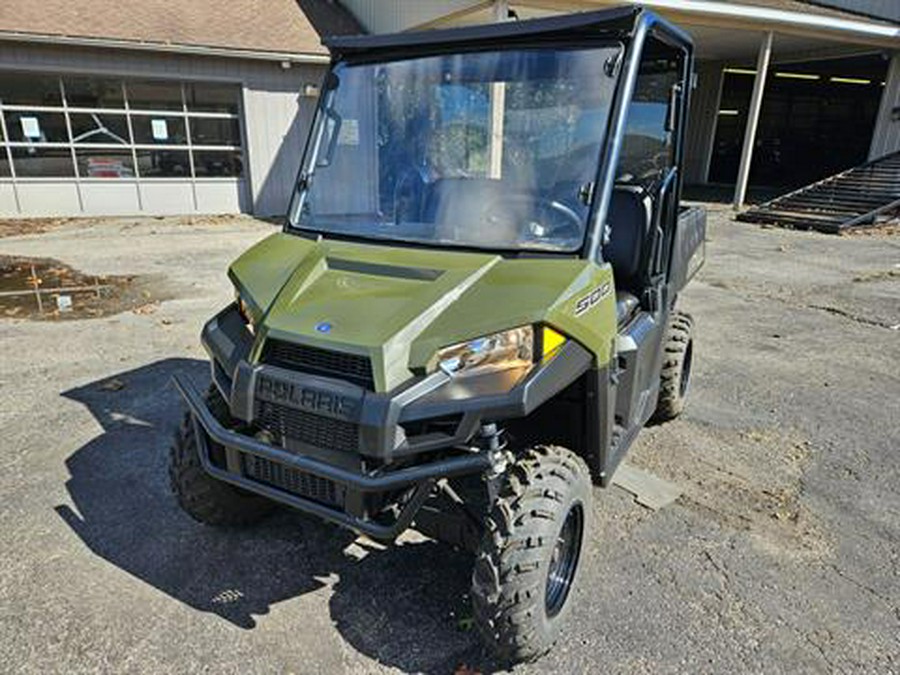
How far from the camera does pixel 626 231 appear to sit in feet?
9.10

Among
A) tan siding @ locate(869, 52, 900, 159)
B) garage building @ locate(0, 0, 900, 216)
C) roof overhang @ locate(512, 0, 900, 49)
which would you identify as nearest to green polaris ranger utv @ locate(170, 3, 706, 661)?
garage building @ locate(0, 0, 900, 216)

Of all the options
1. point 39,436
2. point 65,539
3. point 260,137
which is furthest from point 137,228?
point 65,539

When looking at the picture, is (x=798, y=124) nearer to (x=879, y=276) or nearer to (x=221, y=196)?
(x=879, y=276)

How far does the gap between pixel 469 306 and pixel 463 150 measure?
3.43 ft

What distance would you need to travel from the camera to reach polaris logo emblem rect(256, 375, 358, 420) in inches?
80.9

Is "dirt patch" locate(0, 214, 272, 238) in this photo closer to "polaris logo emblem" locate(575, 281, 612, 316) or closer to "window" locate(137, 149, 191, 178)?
"window" locate(137, 149, 191, 178)

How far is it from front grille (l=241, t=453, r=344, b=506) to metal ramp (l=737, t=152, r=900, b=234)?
13249 mm

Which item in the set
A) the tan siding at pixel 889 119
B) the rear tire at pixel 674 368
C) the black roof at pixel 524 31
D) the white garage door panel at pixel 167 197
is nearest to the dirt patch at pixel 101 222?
the white garage door panel at pixel 167 197

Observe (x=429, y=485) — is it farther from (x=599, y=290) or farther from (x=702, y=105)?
(x=702, y=105)

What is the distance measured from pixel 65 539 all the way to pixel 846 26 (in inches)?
658

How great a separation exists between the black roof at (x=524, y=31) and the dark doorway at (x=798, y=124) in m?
20.6

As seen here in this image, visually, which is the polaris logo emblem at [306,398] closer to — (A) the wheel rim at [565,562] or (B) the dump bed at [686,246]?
(A) the wheel rim at [565,562]

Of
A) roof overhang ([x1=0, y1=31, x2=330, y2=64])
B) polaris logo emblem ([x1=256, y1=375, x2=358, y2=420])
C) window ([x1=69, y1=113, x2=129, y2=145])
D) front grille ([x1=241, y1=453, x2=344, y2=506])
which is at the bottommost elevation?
front grille ([x1=241, y1=453, x2=344, y2=506])

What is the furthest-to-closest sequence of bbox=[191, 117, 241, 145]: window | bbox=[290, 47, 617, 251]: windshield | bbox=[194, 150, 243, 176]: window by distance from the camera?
bbox=[194, 150, 243, 176]: window, bbox=[191, 117, 241, 145]: window, bbox=[290, 47, 617, 251]: windshield
